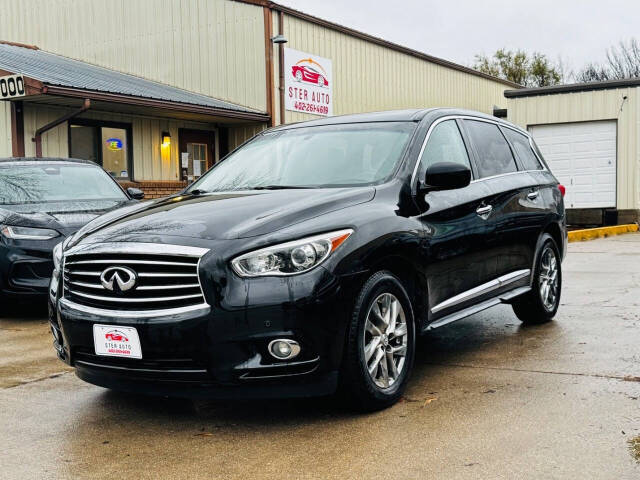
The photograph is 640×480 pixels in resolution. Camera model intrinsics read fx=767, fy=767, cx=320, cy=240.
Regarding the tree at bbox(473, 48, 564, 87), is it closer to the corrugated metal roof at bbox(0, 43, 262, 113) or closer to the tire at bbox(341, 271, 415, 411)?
the corrugated metal roof at bbox(0, 43, 262, 113)

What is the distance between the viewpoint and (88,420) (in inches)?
162

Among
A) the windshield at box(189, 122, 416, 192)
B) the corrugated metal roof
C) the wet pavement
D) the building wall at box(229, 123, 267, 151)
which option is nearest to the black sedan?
the wet pavement

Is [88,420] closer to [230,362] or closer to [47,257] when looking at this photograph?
[230,362]

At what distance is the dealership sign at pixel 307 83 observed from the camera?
18.4 meters

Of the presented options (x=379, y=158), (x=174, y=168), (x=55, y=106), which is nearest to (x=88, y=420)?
(x=379, y=158)

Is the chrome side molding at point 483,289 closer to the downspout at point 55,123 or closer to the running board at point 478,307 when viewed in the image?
the running board at point 478,307

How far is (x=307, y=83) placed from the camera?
18.9 meters

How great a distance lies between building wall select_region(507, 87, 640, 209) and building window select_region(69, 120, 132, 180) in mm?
10693

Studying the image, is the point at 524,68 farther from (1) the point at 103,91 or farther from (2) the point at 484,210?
(2) the point at 484,210

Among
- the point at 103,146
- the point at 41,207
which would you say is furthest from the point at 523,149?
the point at 103,146

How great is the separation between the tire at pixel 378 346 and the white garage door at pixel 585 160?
53.3 feet

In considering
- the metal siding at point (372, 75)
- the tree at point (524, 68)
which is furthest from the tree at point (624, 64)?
the metal siding at point (372, 75)

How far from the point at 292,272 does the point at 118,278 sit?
0.86m

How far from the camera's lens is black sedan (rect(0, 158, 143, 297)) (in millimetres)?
7129
